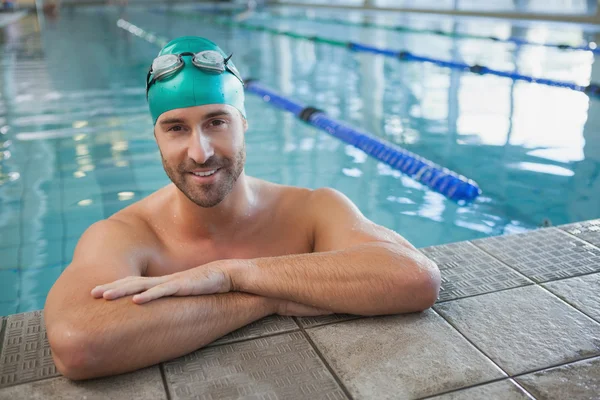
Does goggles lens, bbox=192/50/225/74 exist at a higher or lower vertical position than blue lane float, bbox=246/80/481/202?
higher

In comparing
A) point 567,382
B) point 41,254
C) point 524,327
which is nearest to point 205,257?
point 524,327

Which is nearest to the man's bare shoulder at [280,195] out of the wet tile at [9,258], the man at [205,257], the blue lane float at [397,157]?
the man at [205,257]

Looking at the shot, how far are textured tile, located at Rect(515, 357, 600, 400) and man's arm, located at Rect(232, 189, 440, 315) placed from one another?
0.42 meters

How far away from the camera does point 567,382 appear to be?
1.61 metres

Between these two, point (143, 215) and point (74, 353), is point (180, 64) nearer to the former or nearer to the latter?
point (143, 215)

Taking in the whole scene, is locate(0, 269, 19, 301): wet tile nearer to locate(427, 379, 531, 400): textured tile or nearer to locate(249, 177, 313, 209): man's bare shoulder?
locate(249, 177, 313, 209): man's bare shoulder

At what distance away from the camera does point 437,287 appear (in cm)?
196

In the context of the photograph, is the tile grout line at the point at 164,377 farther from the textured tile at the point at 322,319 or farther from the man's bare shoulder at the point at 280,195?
the man's bare shoulder at the point at 280,195

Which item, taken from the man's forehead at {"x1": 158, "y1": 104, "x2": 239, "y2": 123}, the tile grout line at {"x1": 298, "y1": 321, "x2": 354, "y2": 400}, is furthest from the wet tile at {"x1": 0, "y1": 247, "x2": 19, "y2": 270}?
the tile grout line at {"x1": 298, "y1": 321, "x2": 354, "y2": 400}

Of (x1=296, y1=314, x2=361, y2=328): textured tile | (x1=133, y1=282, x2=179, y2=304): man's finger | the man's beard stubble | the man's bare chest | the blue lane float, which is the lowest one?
the blue lane float

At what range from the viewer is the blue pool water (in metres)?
3.95

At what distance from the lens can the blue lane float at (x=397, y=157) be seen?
4.24 meters

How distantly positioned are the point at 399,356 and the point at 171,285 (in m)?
0.68

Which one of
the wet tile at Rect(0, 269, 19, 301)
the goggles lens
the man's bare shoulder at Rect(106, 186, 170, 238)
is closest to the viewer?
the goggles lens
